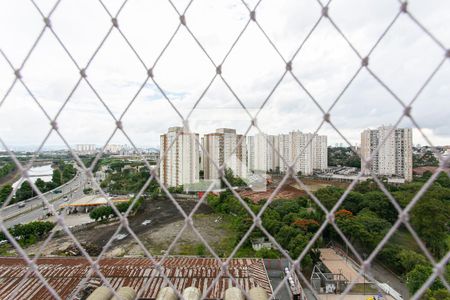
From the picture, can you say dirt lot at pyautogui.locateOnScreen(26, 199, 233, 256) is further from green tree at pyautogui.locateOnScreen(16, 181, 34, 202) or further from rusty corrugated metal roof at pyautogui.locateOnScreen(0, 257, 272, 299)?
green tree at pyautogui.locateOnScreen(16, 181, 34, 202)

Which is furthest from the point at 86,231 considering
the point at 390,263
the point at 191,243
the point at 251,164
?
the point at 390,263

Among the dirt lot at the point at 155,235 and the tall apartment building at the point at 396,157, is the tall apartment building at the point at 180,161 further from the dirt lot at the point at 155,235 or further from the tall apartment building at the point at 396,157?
the tall apartment building at the point at 396,157

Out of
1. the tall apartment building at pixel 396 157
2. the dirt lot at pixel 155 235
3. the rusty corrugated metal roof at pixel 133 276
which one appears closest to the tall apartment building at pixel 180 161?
the dirt lot at pixel 155 235

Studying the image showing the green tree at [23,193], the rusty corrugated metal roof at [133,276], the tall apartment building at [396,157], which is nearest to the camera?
the rusty corrugated metal roof at [133,276]

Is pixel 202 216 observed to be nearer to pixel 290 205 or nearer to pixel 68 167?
pixel 290 205

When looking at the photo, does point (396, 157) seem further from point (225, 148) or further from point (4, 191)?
point (4, 191)

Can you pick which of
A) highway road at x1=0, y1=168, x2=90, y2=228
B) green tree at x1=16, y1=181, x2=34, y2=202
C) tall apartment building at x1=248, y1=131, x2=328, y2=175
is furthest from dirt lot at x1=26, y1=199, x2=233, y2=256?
green tree at x1=16, y1=181, x2=34, y2=202
